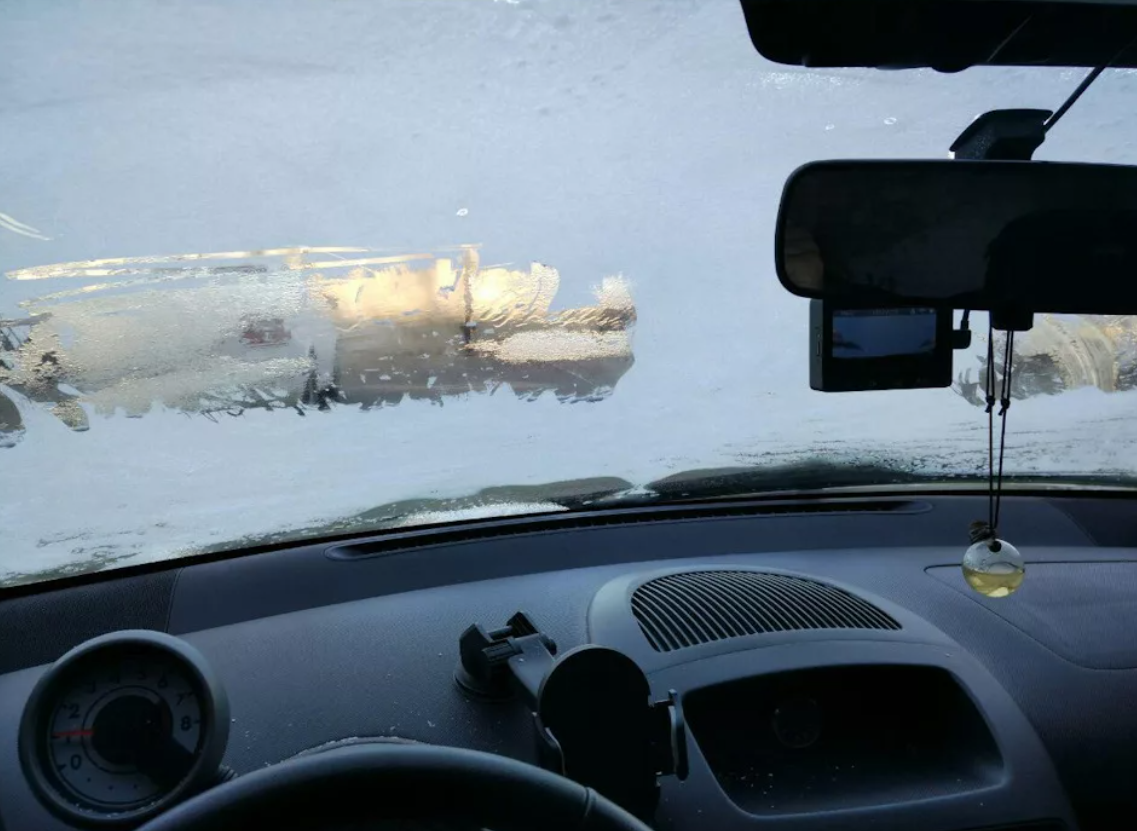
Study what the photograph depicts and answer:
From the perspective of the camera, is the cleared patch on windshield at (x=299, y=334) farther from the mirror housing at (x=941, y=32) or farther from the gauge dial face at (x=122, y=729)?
the mirror housing at (x=941, y=32)

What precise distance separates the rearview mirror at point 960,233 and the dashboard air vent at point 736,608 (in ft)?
3.73

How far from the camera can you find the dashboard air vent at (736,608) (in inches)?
127

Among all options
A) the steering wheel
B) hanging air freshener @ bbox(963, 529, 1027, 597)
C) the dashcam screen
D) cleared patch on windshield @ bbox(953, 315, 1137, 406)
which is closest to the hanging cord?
hanging air freshener @ bbox(963, 529, 1027, 597)

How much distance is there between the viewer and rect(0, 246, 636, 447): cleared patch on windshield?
3309mm

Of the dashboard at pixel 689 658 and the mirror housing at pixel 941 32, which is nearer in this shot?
the mirror housing at pixel 941 32

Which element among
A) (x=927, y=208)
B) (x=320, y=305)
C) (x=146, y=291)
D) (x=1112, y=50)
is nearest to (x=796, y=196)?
(x=927, y=208)

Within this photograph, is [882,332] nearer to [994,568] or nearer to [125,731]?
[994,568]

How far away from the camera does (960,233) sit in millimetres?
2535

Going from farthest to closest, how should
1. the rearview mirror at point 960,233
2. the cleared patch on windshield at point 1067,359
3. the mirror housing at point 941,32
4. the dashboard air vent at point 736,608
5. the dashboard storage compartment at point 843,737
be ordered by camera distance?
the cleared patch on windshield at point 1067,359
the dashboard air vent at point 736,608
the dashboard storage compartment at point 843,737
the rearview mirror at point 960,233
the mirror housing at point 941,32

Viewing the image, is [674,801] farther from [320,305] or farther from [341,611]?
[320,305]

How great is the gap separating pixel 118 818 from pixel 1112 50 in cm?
257

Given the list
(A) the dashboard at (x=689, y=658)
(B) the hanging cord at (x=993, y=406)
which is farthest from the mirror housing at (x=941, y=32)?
(A) the dashboard at (x=689, y=658)

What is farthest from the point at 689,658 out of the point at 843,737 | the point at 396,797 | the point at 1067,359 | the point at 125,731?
the point at 1067,359

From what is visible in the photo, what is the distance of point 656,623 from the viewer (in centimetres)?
327
